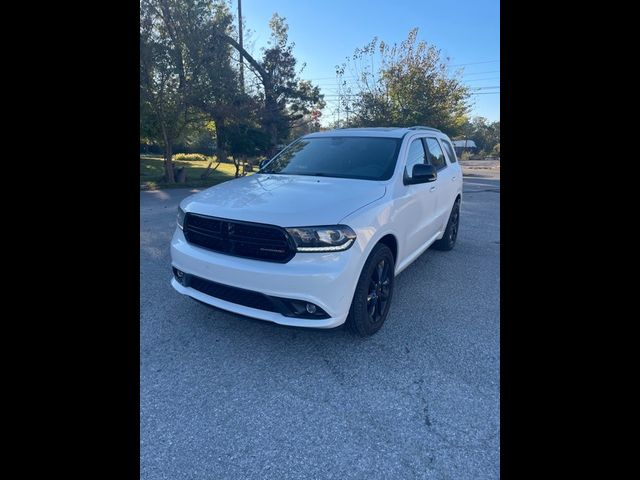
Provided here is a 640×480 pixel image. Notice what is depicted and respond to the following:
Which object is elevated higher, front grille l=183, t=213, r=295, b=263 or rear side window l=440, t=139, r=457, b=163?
rear side window l=440, t=139, r=457, b=163

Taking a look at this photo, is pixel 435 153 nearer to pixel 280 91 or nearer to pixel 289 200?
pixel 289 200

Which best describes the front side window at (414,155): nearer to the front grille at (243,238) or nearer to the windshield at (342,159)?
the windshield at (342,159)

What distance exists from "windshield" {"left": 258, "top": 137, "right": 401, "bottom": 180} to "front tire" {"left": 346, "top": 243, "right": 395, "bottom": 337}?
0.86 m

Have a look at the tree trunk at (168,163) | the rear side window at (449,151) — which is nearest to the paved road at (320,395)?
the rear side window at (449,151)

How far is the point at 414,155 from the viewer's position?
409cm

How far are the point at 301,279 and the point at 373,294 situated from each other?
851 millimetres

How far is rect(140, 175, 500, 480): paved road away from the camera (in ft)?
6.15

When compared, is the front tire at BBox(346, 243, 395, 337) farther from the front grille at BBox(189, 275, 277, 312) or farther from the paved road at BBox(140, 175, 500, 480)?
the front grille at BBox(189, 275, 277, 312)

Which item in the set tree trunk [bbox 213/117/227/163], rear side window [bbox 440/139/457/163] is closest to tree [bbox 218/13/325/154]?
tree trunk [bbox 213/117/227/163]
